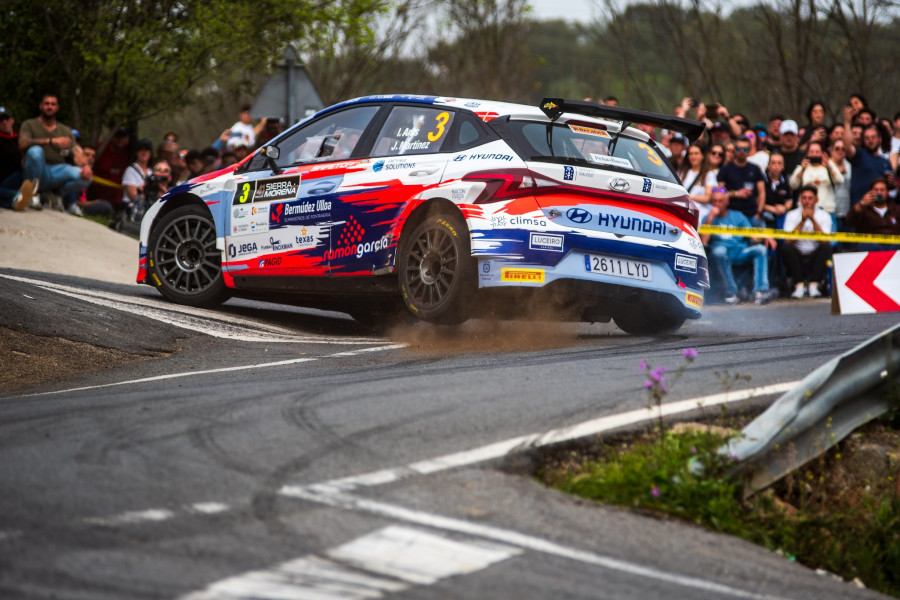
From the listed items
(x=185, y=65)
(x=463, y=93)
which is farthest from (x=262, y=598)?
(x=463, y=93)

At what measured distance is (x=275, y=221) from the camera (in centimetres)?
978

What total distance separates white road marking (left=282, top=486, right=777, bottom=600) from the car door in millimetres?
5360

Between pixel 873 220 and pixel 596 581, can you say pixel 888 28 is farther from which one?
pixel 596 581

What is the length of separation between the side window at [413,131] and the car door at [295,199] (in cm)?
25

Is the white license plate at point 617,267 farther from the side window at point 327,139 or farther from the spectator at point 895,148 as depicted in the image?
the spectator at point 895,148

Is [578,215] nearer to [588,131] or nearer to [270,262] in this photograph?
[588,131]

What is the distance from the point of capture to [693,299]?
8.92 metres

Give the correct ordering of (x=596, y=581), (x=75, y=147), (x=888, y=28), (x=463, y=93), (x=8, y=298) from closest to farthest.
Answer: (x=596, y=581), (x=8, y=298), (x=75, y=147), (x=888, y=28), (x=463, y=93)

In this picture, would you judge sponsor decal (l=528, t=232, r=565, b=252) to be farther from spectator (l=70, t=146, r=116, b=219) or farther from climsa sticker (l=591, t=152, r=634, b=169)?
spectator (l=70, t=146, r=116, b=219)

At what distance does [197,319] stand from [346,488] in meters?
6.06

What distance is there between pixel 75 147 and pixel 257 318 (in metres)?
8.07

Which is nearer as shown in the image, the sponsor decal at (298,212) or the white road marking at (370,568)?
the white road marking at (370,568)

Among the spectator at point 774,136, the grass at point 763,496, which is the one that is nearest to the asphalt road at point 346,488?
the grass at point 763,496

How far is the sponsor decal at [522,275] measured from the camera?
8.02 meters
